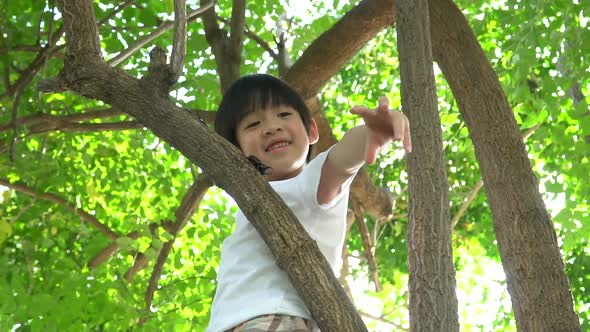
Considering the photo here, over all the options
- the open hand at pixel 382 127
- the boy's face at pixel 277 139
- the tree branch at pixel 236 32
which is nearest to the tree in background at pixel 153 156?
the tree branch at pixel 236 32

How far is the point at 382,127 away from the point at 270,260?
0.38 meters

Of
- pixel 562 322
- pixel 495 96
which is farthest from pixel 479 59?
pixel 562 322

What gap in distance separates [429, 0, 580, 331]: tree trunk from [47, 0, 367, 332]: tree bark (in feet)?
3.05

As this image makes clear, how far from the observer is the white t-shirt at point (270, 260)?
1.50 metres

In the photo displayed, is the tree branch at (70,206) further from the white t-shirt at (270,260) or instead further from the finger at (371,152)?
the finger at (371,152)

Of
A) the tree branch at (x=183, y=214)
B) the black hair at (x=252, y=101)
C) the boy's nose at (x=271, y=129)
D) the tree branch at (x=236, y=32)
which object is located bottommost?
the boy's nose at (x=271, y=129)

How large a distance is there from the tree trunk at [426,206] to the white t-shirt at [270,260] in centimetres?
20

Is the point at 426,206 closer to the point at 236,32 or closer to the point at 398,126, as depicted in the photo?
the point at 398,126

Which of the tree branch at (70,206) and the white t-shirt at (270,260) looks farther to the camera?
the tree branch at (70,206)

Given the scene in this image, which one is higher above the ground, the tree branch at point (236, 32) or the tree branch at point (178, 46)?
the tree branch at point (236, 32)

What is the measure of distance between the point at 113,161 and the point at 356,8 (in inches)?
76.4

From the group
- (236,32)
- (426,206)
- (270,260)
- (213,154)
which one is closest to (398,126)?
(426,206)

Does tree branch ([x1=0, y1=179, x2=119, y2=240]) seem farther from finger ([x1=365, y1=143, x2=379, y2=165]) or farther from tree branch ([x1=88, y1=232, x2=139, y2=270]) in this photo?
finger ([x1=365, y1=143, x2=379, y2=165])

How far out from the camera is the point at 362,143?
4.66ft
